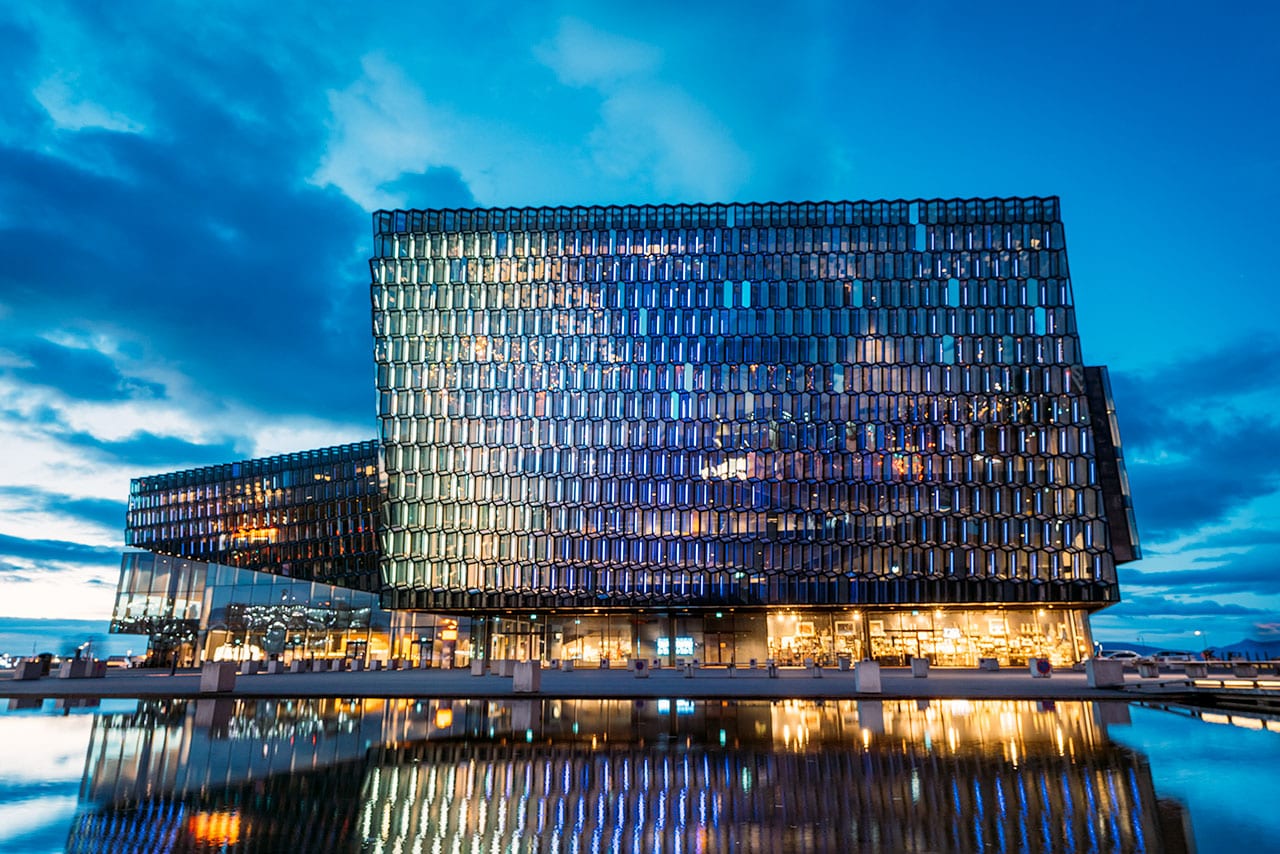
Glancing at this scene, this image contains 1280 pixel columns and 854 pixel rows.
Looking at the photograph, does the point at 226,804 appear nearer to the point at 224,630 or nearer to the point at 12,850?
the point at 12,850

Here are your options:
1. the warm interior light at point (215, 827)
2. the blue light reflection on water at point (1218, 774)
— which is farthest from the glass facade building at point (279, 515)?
the warm interior light at point (215, 827)

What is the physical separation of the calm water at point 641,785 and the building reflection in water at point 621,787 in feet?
0.13

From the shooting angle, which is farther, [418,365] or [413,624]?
[413,624]

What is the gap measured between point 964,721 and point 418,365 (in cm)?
5456

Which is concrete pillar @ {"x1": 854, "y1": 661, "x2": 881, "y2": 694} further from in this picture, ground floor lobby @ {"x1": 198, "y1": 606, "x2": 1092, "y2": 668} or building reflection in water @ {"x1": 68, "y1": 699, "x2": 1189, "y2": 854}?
ground floor lobby @ {"x1": 198, "y1": 606, "x2": 1092, "y2": 668}

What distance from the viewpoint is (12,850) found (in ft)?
24.2

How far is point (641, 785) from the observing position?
34.2ft

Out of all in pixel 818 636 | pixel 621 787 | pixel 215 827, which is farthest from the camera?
pixel 818 636

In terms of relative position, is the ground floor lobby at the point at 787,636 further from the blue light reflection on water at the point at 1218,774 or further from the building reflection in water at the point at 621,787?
the building reflection in water at the point at 621,787

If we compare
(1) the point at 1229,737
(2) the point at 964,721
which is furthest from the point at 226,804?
(1) the point at 1229,737

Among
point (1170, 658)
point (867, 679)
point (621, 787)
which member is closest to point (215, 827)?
point (621, 787)

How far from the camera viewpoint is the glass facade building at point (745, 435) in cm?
6106

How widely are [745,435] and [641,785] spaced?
53.4 m

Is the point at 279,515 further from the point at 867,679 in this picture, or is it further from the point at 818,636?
the point at 867,679
